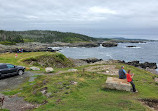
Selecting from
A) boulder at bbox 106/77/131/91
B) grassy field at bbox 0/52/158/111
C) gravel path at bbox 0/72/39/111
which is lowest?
gravel path at bbox 0/72/39/111

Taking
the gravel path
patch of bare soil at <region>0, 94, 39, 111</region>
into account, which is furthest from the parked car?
patch of bare soil at <region>0, 94, 39, 111</region>

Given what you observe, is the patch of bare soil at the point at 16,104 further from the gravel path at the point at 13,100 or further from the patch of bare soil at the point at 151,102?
the patch of bare soil at the point at 151,102

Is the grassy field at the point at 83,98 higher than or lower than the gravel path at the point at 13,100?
higher

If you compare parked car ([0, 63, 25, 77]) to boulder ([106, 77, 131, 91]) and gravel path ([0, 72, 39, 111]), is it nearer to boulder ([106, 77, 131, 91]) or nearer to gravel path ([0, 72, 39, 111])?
gravel path ([0, 72, 39, 111])

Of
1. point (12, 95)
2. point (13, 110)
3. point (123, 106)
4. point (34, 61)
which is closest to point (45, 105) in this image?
point (13, 110)

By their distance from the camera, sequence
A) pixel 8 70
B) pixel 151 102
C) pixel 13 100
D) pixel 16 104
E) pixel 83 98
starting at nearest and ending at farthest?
1. pixel 151 102
2. pixel 16 104
3. pixel 83 98
4. pixel 13 100
5. pixel 8 70

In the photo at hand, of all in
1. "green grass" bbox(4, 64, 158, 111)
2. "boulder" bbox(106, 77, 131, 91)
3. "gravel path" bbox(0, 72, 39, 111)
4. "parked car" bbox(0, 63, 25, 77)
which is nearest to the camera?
"green grass" bbox(4, 64, 158, 111)

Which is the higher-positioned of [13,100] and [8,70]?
[8,70]

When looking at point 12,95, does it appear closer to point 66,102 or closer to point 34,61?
point 66,102

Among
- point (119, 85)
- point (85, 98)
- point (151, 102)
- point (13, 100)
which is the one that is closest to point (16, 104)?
point (13, 100)

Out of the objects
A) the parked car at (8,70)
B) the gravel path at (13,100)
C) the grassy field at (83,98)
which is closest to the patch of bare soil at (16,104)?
the gravel path at (13,100)

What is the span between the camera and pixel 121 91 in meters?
14.3

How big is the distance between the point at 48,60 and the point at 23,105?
29007mm

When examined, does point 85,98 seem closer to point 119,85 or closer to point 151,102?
point 119,85
